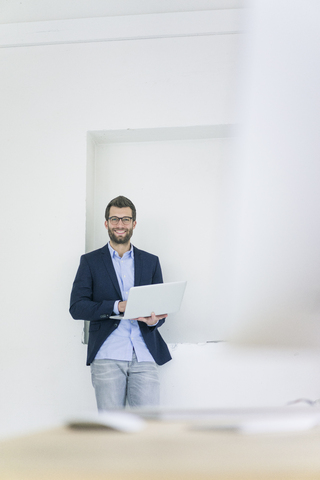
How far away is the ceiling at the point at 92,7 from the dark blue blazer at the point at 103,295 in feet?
5.14

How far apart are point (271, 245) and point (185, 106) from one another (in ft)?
7.89

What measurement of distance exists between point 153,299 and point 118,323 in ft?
1.00

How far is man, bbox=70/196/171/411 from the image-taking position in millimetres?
2018

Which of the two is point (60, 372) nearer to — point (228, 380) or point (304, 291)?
point (228, 380)

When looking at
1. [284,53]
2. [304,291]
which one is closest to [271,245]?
[304,291]

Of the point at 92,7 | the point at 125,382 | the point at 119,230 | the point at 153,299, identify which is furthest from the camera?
the point at 92,7

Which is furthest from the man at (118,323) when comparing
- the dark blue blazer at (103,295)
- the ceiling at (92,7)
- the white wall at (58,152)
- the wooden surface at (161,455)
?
the wooden surface at (161,455)

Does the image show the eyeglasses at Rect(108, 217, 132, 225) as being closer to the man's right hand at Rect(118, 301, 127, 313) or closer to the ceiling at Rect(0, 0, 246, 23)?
the man's right hand at Rect(118, 301, 127, 313)

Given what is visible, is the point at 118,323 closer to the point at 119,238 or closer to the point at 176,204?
the point at 119,238

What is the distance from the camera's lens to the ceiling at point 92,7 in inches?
104

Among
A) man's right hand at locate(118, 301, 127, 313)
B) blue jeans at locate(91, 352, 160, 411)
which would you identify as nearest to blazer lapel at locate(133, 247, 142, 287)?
man's right hand at locate(118, 301, 127, 313)

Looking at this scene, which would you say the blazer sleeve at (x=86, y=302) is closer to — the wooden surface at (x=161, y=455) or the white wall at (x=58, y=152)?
the white wall at (x=58, y=152)

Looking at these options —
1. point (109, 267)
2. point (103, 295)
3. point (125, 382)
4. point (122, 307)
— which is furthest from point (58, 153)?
point (125, 382)

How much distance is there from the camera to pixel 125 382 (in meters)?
2.05
